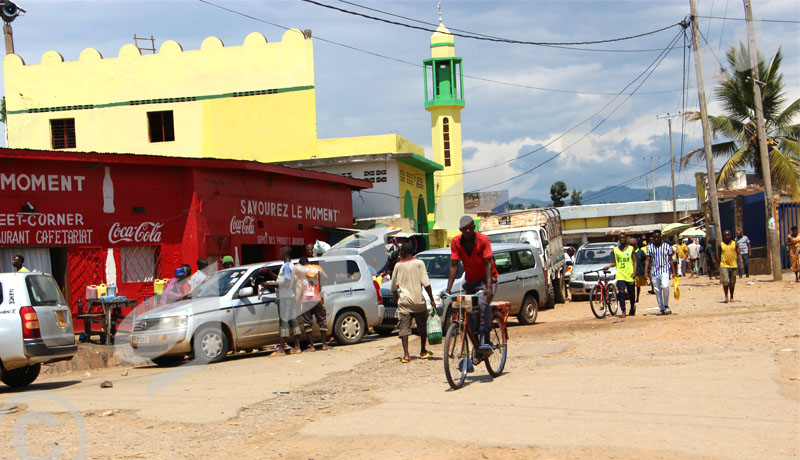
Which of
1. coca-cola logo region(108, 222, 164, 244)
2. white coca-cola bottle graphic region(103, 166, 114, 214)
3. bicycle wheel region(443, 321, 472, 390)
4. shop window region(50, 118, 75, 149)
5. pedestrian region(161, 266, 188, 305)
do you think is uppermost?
shop window region(50, 118, 75, 149)

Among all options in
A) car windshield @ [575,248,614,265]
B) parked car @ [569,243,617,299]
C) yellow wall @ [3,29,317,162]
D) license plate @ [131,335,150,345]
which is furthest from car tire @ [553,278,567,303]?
license plate @ [131,335,150,345]

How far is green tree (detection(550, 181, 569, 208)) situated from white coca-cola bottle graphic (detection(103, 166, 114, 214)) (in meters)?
89.4

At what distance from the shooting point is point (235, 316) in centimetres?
1356

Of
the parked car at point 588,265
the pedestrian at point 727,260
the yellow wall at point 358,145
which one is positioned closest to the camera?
the pedestrian at point 727,260

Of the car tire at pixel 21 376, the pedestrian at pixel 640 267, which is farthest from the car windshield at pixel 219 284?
the pedestrian at pixel 640 267

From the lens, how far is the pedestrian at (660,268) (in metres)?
16.6

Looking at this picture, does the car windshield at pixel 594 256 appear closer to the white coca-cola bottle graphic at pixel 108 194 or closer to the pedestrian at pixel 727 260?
the pedestrian at pixel 727 260

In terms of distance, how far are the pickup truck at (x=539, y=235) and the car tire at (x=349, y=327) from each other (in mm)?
8528

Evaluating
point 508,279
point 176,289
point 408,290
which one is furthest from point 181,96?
point 408,290

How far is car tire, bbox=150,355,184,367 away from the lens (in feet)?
44.8

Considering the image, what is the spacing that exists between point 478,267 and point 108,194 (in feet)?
41.7

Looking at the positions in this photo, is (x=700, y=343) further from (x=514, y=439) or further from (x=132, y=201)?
(x=132, y=201)

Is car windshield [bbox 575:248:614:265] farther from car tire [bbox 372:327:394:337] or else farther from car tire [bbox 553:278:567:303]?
car tire [bbox 372:327:394:337]

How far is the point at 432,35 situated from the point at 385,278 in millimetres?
29610
